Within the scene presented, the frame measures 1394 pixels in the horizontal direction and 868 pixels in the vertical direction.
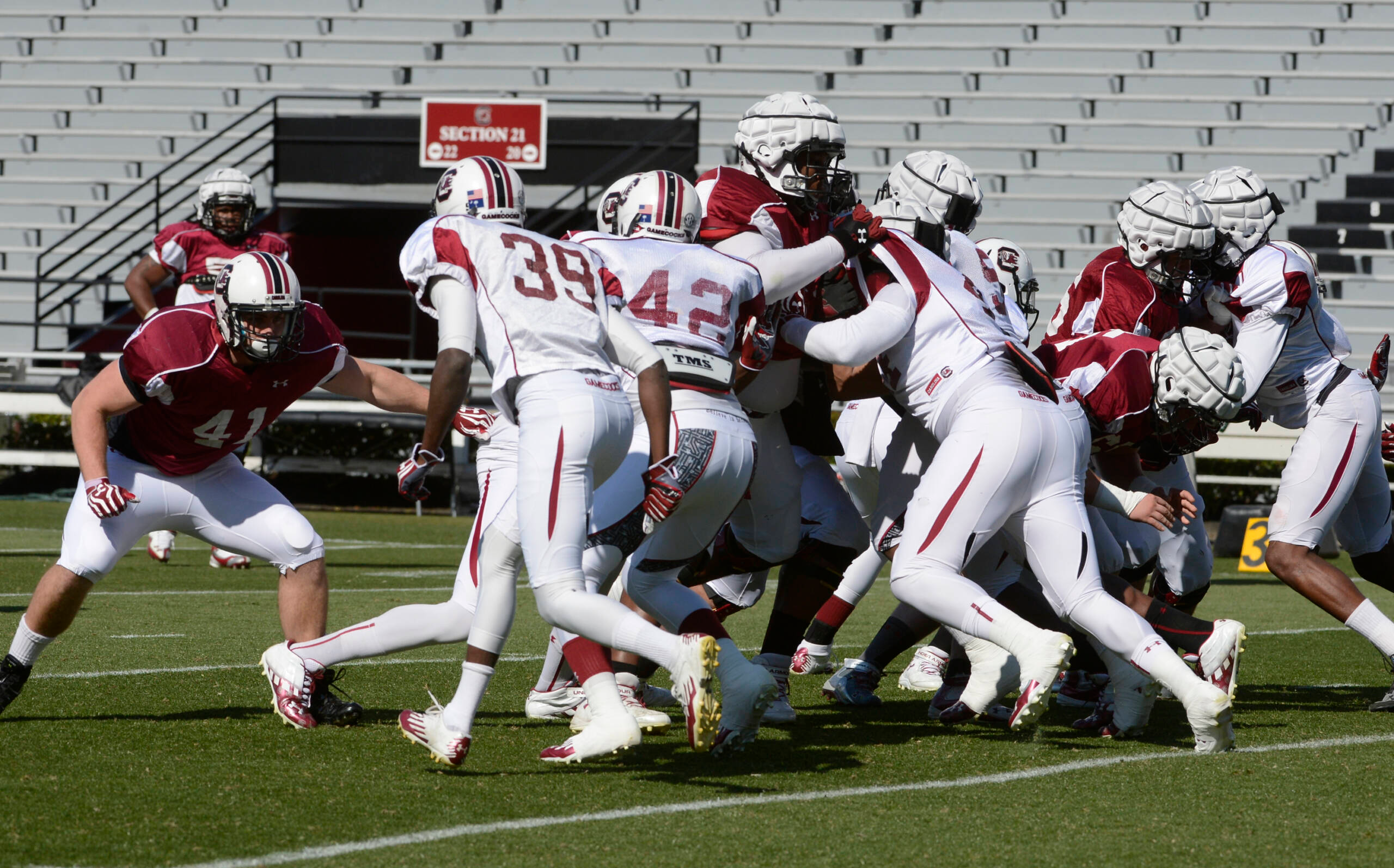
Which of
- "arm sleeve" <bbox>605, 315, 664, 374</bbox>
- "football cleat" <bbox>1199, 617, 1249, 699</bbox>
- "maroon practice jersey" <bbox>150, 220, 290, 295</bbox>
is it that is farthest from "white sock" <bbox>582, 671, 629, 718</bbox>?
"maroon practice jersey" <bbox>150, 220, 290, 295</bbox>

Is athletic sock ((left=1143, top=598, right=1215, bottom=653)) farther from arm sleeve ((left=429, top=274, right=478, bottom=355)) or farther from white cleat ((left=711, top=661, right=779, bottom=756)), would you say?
arm sleeve ((left=429, top=274, right=478, bottom=355))

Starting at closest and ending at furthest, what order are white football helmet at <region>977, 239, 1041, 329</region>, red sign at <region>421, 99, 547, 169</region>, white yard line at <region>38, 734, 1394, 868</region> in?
1. white yard line at <region>38, 734, 1394, 868</region>
2. white football helmet at <region>977, 239, 1041, 329</region>
3. red sign at <region>421, 99, 547, 169</region>

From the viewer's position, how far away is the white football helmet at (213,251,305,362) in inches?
180

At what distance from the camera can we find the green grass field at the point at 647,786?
3211 mm

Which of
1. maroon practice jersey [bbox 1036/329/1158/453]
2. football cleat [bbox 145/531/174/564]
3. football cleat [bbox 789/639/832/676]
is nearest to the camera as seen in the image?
maroon practice jersey [bbox 1036/329/1158/453]

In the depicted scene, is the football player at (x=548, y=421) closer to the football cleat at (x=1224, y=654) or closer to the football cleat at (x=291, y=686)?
the football cleat at (x=291, y=686)

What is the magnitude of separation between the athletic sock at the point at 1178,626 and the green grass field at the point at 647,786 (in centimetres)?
29

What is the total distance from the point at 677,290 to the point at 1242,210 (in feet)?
7.76

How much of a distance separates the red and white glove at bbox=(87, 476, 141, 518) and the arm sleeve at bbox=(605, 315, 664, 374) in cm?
150

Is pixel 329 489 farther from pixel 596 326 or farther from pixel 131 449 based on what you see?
pixel 596 326

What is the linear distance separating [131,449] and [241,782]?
1.43 meters

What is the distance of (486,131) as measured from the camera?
1634 cm

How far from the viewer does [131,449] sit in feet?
15.8

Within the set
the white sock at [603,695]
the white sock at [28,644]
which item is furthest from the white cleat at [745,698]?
the white sock at [28,644]
